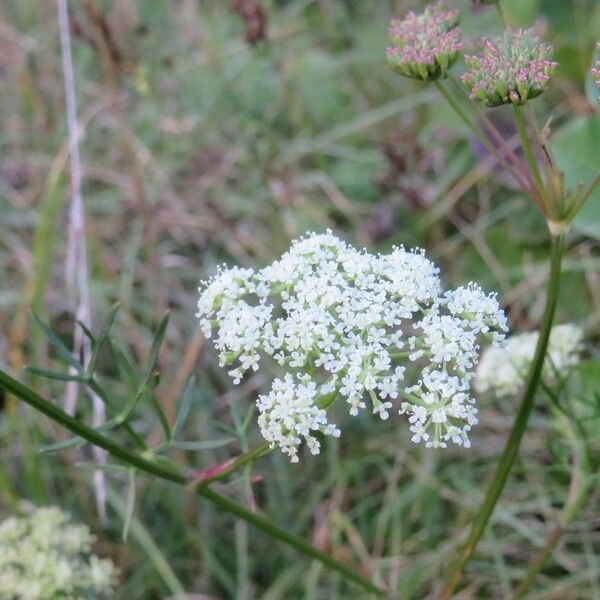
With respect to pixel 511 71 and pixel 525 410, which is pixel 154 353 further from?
pixel 511 71

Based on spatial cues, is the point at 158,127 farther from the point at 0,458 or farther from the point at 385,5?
the point at 0,458

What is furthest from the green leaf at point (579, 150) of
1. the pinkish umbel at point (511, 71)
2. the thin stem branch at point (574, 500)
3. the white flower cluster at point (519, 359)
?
the pinkish umbel at point (511, 71)

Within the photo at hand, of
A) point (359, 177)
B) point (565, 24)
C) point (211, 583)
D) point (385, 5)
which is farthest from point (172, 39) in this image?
point (211, 583)

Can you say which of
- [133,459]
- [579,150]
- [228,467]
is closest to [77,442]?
[133,459]

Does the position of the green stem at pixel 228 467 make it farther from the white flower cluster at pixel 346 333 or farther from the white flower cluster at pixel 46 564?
the white flower cluster at pixel 46 564

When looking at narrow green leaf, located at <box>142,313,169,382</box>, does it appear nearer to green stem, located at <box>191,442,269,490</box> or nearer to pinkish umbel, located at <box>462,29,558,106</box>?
green stem, located at <box>191,442,269,490</box>

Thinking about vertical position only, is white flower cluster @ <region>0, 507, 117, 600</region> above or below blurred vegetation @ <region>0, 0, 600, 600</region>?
below

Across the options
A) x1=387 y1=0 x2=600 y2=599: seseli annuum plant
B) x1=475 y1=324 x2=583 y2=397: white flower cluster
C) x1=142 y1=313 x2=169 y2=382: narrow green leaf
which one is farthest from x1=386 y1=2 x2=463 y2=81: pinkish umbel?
x1=475 y1=324 x2=583 y2=397: white flower cluster
